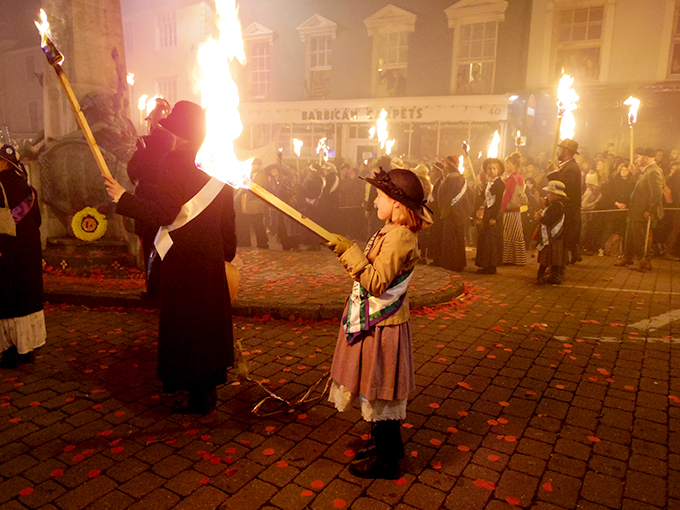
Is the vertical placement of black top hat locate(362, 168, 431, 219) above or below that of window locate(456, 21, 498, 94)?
below

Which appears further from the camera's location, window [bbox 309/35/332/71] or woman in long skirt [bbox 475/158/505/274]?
window [bbox 309/35/332/71]

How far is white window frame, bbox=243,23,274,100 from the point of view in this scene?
82.9ft

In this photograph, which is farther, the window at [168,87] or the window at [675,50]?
the window at [168,87]

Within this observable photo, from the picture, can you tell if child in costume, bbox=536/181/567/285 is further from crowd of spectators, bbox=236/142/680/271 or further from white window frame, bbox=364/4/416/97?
white window frame, bbox=364/4/416/97

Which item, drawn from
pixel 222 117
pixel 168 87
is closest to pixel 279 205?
pixel 222 117

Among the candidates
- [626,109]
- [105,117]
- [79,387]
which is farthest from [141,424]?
[626,109]

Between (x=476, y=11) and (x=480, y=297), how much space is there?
16467 millimetres

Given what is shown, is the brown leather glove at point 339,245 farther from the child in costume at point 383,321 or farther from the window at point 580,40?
the window at point 580,40

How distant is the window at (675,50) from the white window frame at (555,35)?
1.86 m

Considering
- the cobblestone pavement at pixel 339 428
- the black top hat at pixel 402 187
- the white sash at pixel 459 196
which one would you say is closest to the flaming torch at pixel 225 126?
the black top hat at pixel 402 187

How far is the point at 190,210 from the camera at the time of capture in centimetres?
367

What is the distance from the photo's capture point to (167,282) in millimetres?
3746

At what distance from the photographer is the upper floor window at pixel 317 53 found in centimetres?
2373

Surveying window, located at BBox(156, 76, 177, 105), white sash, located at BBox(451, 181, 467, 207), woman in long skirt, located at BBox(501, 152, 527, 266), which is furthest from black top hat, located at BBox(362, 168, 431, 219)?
window, located at BBox(156, 76, 177, 105)
